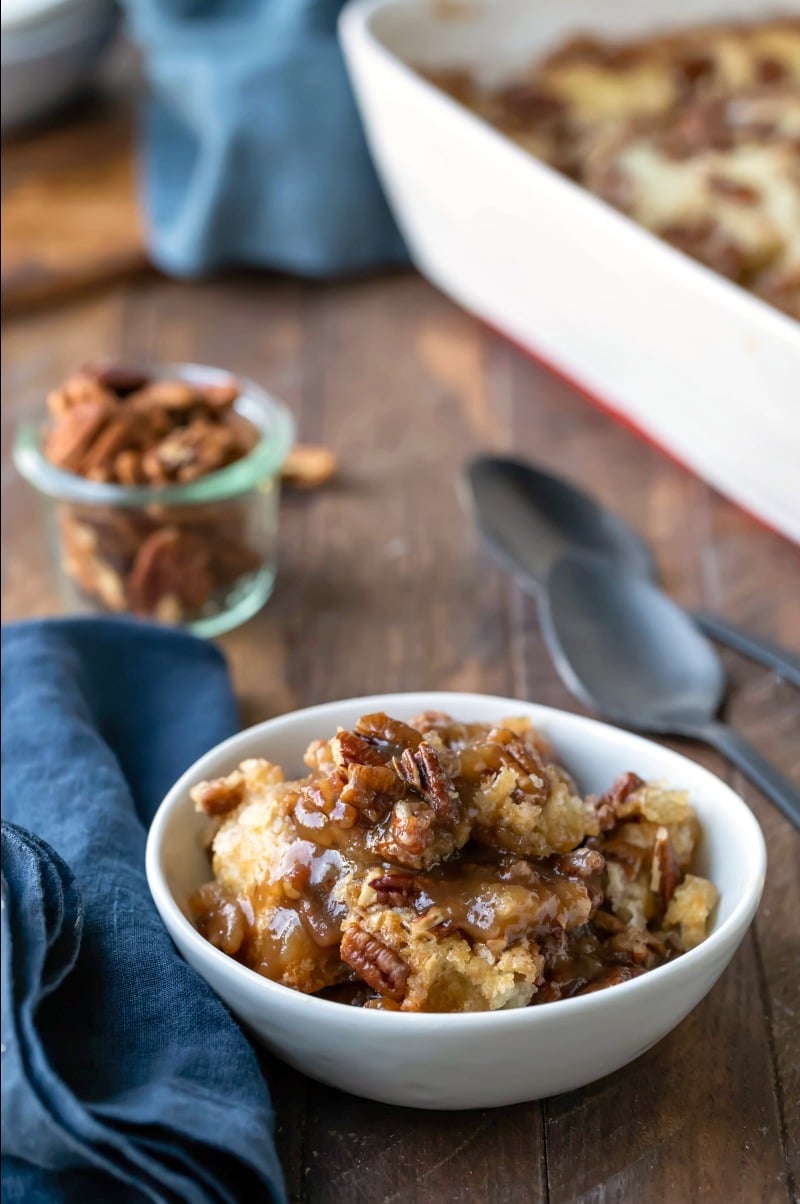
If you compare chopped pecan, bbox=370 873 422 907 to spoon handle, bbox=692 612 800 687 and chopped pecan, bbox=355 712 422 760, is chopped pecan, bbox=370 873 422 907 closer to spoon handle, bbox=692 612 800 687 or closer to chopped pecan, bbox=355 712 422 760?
chopped pecan, bbox=355 712 422 760

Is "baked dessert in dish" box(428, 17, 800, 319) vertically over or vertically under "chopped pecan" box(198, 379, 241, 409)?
over

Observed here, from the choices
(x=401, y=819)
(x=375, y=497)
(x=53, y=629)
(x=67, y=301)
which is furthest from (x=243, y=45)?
(x=401, y=819)

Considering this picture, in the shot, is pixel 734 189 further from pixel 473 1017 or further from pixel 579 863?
pixel 473 1017

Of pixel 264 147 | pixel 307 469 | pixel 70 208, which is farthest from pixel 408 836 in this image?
pixel 70 208

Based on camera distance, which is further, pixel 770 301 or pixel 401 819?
pixel 770 301

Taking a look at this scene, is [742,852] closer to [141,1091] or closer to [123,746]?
[141,1091]

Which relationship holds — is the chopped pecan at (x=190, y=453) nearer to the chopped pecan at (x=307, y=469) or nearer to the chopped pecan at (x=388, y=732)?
the chopped pecan at (x=307, y=469)

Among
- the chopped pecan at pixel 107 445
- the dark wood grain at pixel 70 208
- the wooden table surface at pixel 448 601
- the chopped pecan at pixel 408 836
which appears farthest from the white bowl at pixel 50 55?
the chopped pecan at pixel 408 836

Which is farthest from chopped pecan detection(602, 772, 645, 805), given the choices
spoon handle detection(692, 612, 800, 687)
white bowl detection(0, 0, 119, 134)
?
white bowl detection(0, 0, 119, 134)
